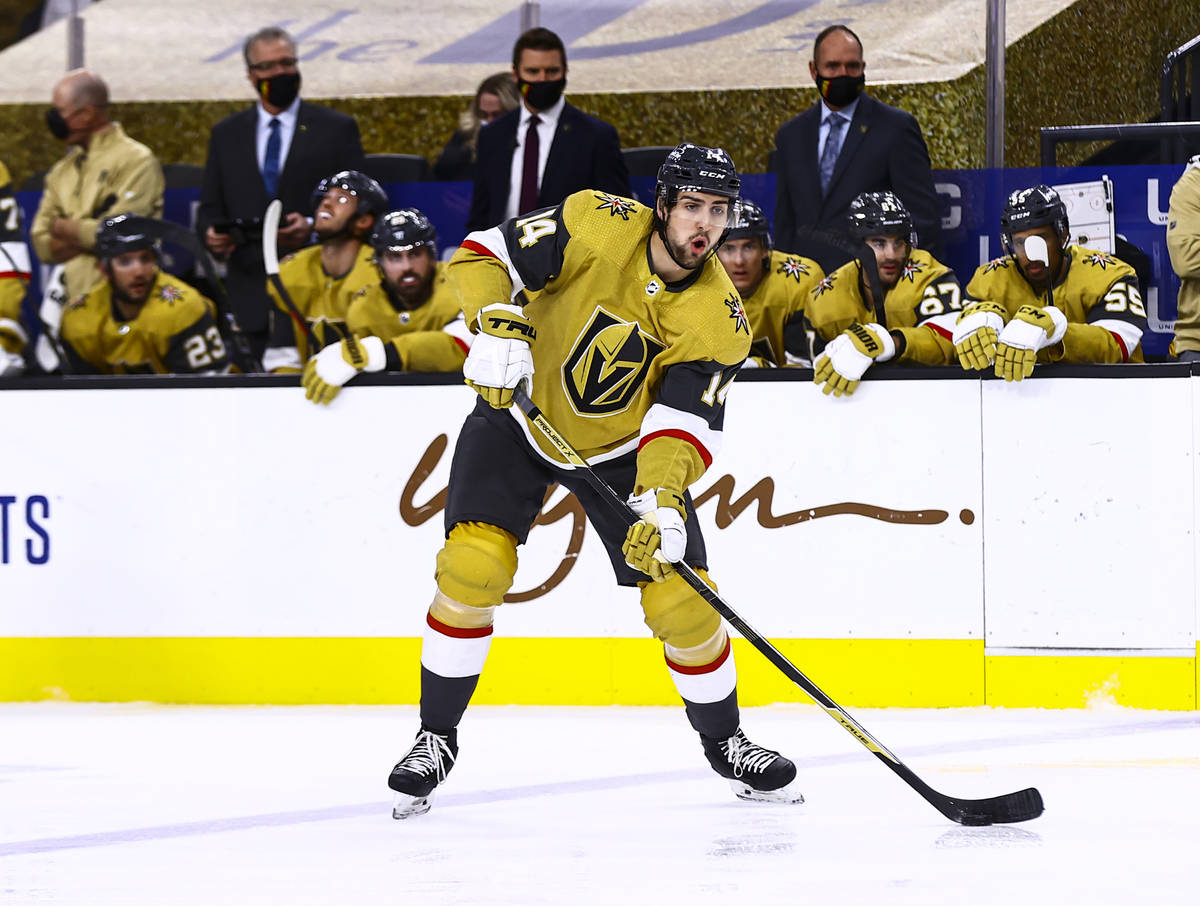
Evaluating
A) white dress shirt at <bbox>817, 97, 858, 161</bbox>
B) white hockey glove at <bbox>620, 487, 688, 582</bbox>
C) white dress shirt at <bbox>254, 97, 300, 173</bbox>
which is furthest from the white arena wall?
white hockey glove at <bbox>620, 487, 688, 582</bbox>

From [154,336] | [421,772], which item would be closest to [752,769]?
[421,772]

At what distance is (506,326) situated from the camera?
9.47 feet

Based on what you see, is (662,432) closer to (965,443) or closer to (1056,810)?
(1056,810)

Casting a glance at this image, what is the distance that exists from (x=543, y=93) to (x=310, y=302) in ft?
3.12

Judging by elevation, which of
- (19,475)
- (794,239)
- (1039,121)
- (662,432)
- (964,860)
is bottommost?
(964,860)

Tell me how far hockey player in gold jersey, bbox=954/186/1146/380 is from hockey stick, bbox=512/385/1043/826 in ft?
4.72

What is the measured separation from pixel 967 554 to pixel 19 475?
2647 mm

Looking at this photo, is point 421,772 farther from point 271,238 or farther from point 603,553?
point 271,238

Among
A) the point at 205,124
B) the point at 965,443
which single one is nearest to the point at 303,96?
the point at 205,124

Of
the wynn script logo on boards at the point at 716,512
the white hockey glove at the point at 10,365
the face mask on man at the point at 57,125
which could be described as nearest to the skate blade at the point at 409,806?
the wynn script logo on boards at the point at 716,512

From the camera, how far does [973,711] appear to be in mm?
4086

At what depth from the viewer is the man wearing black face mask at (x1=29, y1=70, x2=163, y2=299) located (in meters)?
4.96

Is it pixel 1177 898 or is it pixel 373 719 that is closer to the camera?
pixel 1177 898

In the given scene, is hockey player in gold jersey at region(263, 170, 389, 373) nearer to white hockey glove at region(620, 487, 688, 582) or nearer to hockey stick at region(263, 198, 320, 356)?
hockey stick at region(263, 198, 320, 356)
